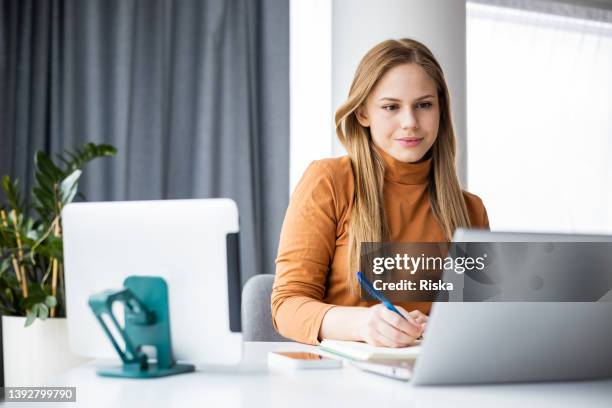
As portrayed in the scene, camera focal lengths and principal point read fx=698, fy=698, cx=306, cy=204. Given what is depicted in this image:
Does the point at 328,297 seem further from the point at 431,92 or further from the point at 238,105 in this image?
the point at 238,105

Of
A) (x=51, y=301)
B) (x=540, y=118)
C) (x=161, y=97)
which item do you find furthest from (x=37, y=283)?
(x=540, y=118)

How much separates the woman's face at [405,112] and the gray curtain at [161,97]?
1584 mm

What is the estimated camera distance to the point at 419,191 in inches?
66.2

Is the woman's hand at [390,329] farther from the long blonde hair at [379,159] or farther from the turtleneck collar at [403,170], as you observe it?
the turtleneck collar at [403,170]

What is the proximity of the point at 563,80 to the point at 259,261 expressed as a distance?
2131 millimetres

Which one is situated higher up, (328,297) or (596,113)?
(596,113)

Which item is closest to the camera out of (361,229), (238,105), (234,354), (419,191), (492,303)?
(492,303)

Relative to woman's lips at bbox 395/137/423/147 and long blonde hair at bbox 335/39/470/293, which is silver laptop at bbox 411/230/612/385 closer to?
long blonde hair at bbox 335/39/470/293

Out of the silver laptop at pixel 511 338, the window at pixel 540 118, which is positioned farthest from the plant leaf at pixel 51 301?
the window at pixel 540 118

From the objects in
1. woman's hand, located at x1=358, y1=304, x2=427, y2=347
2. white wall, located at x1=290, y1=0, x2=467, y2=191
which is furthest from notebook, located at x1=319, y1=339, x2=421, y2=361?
white wall, located at x1=290, y1=0, x2=467, y2=191

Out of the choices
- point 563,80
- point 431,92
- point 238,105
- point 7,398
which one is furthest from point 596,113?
point 7,398

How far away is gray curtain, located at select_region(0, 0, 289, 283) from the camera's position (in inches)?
117

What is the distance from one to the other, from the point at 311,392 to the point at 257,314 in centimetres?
100

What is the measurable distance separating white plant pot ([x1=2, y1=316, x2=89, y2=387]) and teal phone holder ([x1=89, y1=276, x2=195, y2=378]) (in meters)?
1.47
